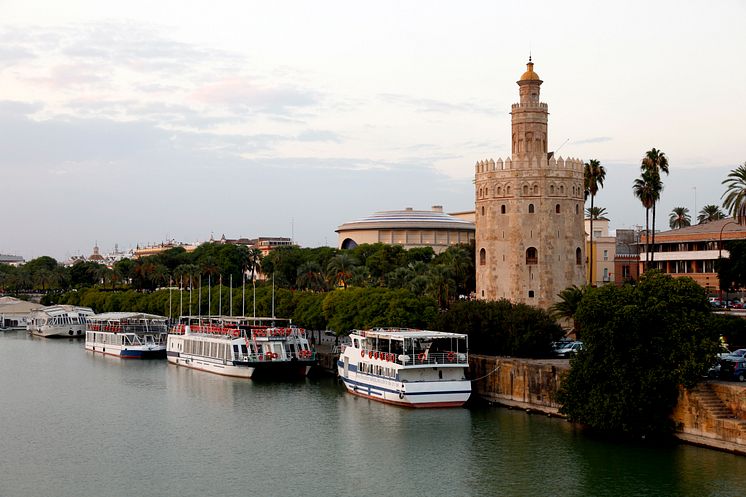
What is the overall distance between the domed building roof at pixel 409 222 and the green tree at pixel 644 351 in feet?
393

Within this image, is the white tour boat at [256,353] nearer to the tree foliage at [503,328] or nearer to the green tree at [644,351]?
the tree foliage at [503,328]

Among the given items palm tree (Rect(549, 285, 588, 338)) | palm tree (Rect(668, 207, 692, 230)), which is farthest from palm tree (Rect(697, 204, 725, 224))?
palm tree (Rect(549, 285, 588, 338))

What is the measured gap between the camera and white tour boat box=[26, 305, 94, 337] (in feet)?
388

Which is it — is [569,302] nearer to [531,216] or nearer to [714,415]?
[531,216]

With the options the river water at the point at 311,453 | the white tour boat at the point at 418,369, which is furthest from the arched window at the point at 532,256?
the river water at the point at 311,453

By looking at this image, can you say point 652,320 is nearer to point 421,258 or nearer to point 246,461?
point 246,461

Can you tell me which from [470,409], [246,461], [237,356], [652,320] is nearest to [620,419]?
[652,320]

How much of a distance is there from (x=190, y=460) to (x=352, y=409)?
13.3 metres

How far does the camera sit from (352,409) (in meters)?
52.3

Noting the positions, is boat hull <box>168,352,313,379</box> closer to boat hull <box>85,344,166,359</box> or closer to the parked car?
the parked car

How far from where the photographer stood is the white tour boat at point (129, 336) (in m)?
86.6

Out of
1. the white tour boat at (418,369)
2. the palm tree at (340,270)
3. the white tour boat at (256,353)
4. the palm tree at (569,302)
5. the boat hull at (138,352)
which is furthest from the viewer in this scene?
the palm tree at (340,270)

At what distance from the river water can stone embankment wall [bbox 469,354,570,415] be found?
39.4 inches

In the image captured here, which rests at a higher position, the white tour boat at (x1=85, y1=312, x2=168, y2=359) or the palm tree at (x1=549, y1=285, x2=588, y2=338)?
the palm tree at (x1=549, y1=285, x2=588, y2=338)
